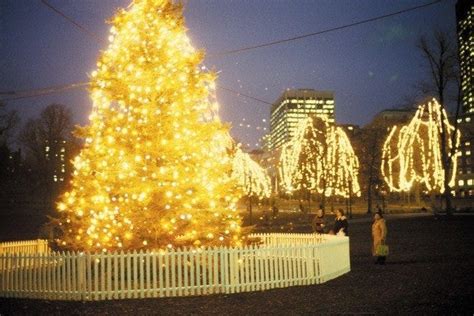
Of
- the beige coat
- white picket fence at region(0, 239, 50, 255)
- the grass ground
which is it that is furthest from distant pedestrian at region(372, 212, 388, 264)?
white picket fence at region(0, 239, 50, 255)

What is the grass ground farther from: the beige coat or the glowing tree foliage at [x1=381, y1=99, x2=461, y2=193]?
the glowing tree foliage at [x1=381, y1=99, x2=461, y2=193]

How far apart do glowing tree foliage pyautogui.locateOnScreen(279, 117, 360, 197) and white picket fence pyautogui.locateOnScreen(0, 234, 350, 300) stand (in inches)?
1468

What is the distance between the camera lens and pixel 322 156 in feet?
166

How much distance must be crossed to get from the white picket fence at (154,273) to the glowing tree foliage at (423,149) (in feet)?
106

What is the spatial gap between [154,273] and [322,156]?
4004 cm

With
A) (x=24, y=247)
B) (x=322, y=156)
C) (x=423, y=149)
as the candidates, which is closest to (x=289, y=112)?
(x=322, y=156)

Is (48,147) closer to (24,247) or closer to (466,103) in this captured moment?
(24,247)

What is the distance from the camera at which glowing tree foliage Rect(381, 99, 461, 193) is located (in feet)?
145

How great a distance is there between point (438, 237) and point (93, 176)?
62.8 ft

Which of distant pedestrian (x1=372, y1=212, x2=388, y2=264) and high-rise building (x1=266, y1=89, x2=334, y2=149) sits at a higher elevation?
high-rise building (x1=266, y1=89, x2=334, y2=149)

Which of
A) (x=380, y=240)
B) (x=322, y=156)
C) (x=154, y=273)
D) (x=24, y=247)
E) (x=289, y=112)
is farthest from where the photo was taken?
(x=289, y=112)

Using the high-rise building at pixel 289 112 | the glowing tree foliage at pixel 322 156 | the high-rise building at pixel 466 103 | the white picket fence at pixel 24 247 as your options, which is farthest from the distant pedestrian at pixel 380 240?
the glowing tree foliage at pixel 322 156

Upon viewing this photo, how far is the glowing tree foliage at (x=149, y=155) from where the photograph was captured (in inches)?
533

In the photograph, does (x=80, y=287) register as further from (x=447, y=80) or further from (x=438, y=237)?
(x=447, y=80)
